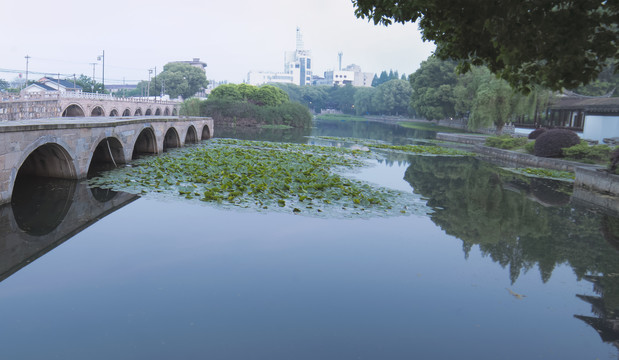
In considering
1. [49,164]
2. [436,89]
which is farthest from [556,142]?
[436,89]

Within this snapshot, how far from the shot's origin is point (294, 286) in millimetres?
6613

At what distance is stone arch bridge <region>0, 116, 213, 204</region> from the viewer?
31.3 ft

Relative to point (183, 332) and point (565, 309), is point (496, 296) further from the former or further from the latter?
point (183, 332)

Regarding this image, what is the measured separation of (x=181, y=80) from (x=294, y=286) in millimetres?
105250

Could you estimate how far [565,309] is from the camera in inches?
253

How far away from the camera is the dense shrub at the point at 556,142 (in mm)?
25188

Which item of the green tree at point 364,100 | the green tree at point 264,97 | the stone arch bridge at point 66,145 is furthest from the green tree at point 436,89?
the green tree at point 364,100

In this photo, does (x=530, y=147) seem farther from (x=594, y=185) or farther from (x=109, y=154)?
(x=109, y=154)

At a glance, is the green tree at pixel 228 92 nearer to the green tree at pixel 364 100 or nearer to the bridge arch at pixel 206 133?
the bridge arch at pixel 206 133

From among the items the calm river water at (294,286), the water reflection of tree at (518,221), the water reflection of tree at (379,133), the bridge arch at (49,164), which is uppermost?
the water reflection of tree at (379,133)


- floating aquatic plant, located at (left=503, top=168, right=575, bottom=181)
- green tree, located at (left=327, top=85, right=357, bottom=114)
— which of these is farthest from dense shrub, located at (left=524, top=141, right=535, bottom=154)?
green tree, located at (left=327, top=85, right=357, bottom=114)

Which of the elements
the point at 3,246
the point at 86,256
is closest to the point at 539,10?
the point at 86,256

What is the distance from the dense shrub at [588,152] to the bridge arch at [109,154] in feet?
75.2

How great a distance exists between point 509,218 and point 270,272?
8.10 m
